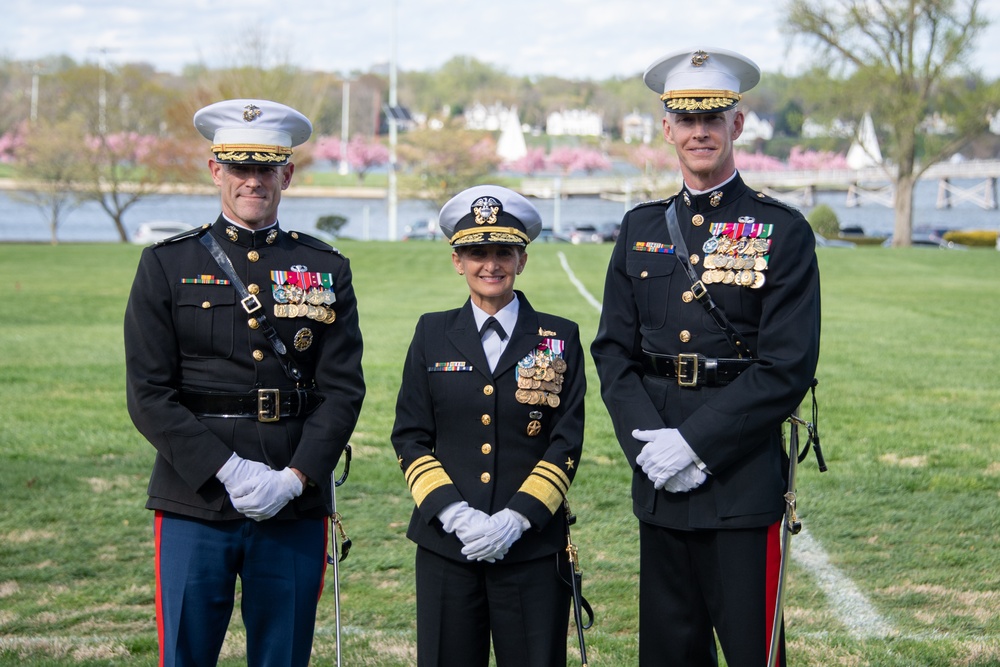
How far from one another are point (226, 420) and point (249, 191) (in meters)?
0.72

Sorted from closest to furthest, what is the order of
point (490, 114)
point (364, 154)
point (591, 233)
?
point (591, 233), point (364, 154), point (490, 114)

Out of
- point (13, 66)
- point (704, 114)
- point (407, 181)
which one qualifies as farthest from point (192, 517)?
point (13, 66)

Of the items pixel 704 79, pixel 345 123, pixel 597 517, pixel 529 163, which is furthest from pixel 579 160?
pixel 704 79

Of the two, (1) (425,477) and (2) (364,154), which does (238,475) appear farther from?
(2) (364,154)

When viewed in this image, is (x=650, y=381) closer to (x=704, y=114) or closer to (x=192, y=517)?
(x=704, y=114)

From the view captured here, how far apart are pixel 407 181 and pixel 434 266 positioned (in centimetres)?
2822

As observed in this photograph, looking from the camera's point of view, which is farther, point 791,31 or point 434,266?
point 791,31

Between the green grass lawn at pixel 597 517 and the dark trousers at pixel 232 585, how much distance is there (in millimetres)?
1159

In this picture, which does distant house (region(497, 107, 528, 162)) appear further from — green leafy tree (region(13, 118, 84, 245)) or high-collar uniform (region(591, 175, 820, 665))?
high-collar uniform (region(591, 175, 820, 665))

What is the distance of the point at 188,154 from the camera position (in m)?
42.3

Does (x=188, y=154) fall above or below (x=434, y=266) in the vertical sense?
above

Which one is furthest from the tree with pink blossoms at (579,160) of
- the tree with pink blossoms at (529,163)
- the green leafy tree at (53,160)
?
the green leafy tree at (53,160)

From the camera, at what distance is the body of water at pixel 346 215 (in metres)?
56.9

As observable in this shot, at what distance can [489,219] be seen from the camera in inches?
138
